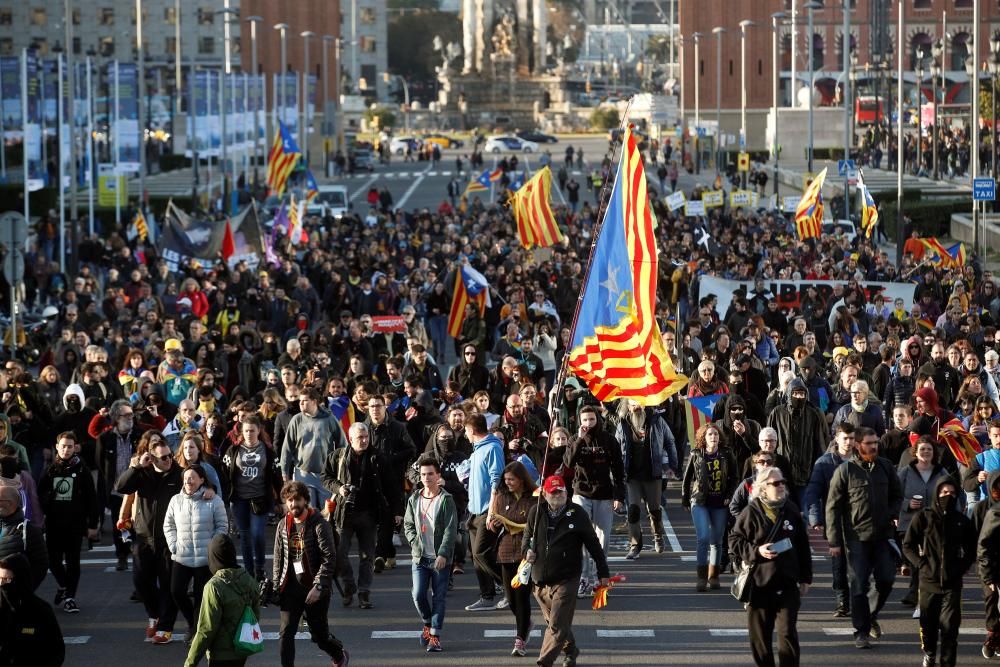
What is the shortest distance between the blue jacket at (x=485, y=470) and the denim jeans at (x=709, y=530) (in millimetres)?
1442

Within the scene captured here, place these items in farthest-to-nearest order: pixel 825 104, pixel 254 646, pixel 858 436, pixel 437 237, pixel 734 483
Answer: pixel 825 104 → pixel 437 237 → pixel 734 483 → pixel 858 436 → pixel 254 646

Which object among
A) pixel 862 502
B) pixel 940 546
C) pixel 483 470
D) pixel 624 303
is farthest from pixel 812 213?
pixel 940 546

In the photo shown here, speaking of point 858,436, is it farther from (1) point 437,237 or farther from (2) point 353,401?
(1) point 437,237

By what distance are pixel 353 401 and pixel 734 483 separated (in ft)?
14.2

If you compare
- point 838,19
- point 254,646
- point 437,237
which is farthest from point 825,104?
point 254,646

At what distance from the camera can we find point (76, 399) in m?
16.4

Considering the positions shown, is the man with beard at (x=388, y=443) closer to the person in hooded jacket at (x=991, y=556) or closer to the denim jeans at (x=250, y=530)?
the denim jeans at (x=250, y=530)

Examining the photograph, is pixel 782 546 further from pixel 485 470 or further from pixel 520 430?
pixel 520 430

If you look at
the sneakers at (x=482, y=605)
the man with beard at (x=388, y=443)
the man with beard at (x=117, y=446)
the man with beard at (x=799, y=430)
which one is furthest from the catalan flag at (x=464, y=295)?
the sneakers at (x=482, y=605)

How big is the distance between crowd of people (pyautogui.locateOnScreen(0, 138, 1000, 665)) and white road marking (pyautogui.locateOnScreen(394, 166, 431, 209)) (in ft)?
159

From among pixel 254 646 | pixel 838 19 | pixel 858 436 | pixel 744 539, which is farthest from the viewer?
pixel 838 19

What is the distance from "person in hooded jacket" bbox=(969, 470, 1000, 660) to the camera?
11672 mm

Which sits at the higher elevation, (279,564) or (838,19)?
(838,19)

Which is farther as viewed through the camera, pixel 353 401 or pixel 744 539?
pixel 353 401
